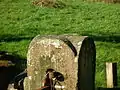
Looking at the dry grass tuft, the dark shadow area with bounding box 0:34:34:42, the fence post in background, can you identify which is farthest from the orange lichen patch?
the dry grass tuft

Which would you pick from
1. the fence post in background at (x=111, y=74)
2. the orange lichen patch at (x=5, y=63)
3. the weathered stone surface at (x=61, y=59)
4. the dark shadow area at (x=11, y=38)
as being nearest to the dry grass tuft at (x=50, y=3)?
the dark shadow area at (x=11, y=38)

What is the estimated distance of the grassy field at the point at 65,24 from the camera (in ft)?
37.2

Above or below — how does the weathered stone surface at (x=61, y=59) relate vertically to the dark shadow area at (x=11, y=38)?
above

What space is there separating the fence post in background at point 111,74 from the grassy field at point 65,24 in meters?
0.32

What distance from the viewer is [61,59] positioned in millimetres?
5355

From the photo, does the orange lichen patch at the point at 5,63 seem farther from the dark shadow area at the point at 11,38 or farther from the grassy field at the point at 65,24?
the dark shadow area at the point at 11,38

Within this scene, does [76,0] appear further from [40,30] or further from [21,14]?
[40,30]

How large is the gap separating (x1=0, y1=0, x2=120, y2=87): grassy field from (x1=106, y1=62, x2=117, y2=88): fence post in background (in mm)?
320

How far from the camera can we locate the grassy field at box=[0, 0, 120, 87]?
1134 centimetres

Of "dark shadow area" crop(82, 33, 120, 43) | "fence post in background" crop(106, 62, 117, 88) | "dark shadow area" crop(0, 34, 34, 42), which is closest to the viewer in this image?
"fence post in background" crop(106, 62, 117, 88)

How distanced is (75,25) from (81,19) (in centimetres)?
120

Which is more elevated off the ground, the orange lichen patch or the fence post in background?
the orange lichen patch

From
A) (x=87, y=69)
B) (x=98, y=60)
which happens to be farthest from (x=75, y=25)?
(x=87, y=69)

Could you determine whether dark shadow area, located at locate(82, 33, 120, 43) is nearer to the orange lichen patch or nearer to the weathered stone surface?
the orange lichen patch
